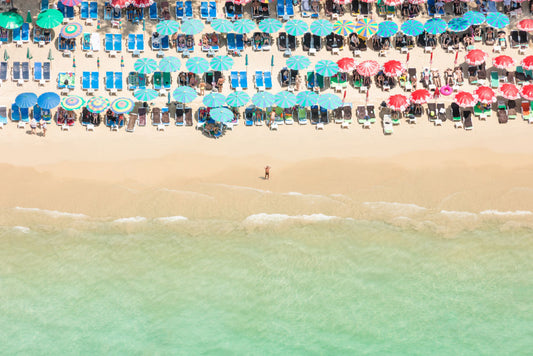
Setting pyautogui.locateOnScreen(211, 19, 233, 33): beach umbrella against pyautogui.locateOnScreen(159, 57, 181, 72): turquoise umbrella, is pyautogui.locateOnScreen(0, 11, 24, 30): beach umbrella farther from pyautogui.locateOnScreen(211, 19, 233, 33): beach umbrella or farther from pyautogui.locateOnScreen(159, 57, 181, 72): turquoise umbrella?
pyautogui.locateOnScreen(211, 19, 233, 33): beach umbrella

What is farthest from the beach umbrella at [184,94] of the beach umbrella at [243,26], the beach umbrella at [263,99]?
the beach umbrella at [243,26]

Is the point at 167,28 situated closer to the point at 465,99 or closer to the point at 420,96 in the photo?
the point at 420,96

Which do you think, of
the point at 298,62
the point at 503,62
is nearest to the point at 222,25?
the point at 298,62

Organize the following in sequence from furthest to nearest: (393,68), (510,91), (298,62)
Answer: (298,62)
(393,68)
(510,91)

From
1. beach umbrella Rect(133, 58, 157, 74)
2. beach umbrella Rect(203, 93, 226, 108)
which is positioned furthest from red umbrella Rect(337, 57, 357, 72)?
beach umbrella Rect(133, 58, 157, 74)

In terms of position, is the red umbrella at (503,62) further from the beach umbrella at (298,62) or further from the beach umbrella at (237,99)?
the beach umbrella at (237,99)
